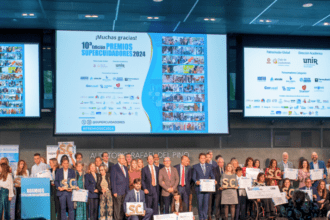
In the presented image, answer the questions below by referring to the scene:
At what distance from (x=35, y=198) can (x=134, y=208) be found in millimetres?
2032

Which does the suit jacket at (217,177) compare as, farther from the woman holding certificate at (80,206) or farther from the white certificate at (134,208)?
the woman holding certificate at (80,206)

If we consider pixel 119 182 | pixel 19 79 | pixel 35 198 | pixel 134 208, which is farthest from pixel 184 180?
pixel 19 79

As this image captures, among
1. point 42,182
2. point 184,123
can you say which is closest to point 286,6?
point 184,123

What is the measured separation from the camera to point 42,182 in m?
8.97

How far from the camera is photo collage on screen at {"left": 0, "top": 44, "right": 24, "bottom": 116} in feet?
35.4

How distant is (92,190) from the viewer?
10484mm

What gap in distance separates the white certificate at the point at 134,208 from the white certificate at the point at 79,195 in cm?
129

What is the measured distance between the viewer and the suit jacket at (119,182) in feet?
34.5

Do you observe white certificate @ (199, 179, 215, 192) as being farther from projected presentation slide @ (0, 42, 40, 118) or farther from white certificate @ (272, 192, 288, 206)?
projected presentation slide @ (0, 42, 40, 118)

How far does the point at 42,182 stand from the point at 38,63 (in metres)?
3.27

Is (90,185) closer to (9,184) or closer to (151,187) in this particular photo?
(151,187)

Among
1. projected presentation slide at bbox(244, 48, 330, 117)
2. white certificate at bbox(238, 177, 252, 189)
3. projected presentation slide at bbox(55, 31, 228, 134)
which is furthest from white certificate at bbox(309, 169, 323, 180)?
projected presentation slide at bbox(55, 31, 228, 134)

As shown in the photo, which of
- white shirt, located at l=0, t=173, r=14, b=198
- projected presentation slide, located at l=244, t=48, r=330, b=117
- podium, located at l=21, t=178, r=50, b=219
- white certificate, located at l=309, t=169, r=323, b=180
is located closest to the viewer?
podium, located at l=21, t=178, r=50, b=219

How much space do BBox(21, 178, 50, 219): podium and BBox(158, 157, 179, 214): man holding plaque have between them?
9.27 ft
